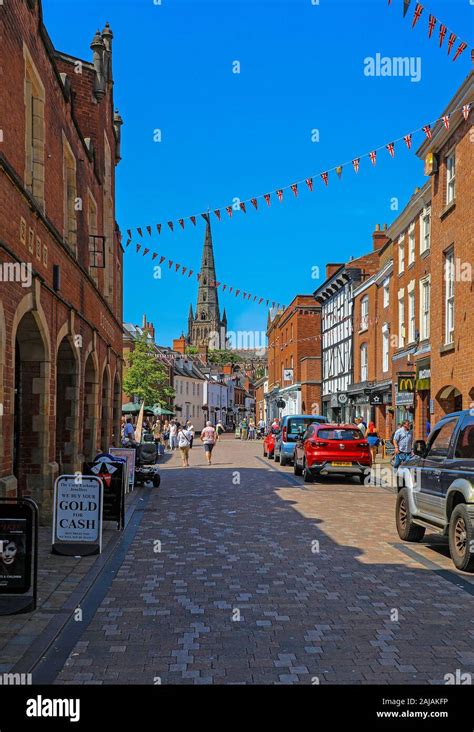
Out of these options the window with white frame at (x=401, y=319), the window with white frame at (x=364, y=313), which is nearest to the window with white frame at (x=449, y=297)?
the window with white frame at (x=401, y=319)

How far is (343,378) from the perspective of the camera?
45469 millimetres

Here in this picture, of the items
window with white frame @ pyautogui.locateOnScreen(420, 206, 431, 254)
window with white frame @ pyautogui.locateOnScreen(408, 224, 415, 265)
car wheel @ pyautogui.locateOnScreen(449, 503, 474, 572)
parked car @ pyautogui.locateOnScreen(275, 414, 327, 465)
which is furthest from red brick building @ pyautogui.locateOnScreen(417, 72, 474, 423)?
car wheel @ pyautogui.locateOnScreen(449, 503, 474, 572)

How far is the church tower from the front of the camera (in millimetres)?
175750

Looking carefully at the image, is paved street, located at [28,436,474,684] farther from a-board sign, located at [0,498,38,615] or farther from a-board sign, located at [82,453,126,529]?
a-board sign, located at [0,498,38,615]

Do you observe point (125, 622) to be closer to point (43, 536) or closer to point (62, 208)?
point (43, 536)

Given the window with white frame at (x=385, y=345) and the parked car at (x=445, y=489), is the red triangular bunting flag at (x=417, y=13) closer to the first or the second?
the parked car at (x=445, y=489)

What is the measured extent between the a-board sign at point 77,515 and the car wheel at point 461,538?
435 centimetres

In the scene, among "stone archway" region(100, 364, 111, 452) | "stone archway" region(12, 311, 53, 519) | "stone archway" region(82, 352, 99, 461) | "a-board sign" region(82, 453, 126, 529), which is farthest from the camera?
"stone archway" region(100, 364, 111, 452)

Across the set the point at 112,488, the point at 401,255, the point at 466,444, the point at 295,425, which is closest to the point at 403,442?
the point at 295,425

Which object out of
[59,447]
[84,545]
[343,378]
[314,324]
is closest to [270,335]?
[314,324]

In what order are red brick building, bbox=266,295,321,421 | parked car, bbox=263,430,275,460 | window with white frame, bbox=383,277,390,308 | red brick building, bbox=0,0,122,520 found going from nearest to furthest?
1. red brick building, bbox=0,0,122,520
2. parked car, bbox=263,430,275,460
3. window with white frame, bbox=383,277,390,308
4. red brick building, bbox=266,295,321,421

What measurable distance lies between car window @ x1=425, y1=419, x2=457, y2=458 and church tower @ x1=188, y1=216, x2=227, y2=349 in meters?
164

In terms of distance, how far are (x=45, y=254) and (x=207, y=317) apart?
168 meters
